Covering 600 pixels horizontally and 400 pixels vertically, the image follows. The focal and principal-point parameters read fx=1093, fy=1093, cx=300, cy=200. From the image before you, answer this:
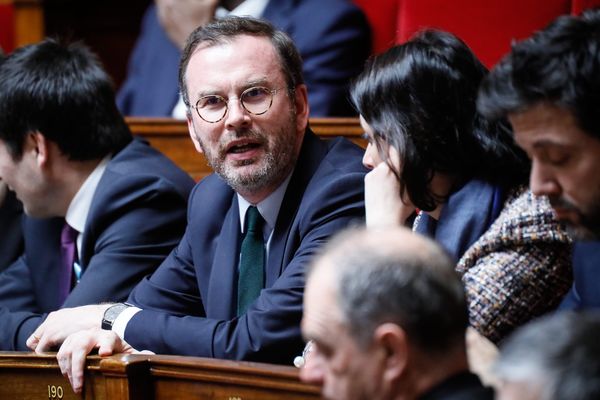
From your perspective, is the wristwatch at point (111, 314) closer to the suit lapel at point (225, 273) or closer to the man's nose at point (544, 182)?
the suit lapel at point (225, 273)

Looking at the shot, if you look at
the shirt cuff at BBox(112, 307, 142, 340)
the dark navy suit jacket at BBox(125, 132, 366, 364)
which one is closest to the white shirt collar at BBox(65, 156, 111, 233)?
the dark navy suit jacket at BBox(125, 132, 366, 364)

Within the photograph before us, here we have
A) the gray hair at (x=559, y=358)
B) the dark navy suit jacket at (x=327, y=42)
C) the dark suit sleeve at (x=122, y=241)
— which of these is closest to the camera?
the gray hair at (x=559, y=358)

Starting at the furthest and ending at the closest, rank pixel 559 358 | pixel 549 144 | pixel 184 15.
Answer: pixel 184 15 < pixel 549 144 < pixel 559 358

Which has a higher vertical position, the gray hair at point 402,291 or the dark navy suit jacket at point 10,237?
the gray hair at point 402,291

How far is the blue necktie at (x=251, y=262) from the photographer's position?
154cm

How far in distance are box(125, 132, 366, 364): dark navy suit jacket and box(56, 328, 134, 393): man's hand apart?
0.26 feet

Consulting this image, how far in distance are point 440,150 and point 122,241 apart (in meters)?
0.63

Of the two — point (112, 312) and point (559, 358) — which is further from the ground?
point (559, 358)

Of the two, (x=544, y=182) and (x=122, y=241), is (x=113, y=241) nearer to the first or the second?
(x=122, y=241)

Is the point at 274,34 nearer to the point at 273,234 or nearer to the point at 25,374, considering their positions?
the point at 273,234

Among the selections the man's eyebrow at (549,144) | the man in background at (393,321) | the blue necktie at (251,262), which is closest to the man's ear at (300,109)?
the blue necktie at (251,262)

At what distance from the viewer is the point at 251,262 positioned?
1.55 metres

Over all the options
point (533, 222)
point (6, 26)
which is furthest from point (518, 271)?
point (6, 26)

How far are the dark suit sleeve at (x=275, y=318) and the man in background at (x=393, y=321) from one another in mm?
484
